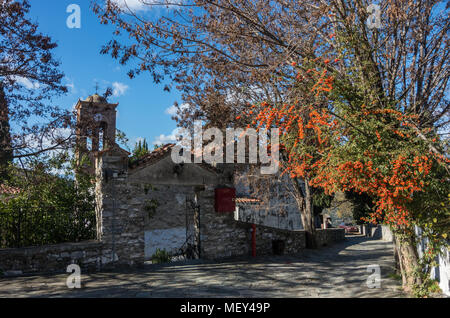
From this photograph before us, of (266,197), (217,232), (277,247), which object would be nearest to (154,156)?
(217,232)

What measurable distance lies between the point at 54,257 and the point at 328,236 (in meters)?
14.6

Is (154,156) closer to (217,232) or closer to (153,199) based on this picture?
(153,199)

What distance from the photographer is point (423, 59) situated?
27.1 feet

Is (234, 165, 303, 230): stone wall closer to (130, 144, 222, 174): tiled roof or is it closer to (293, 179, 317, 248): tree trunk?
(293, 179, 317, 248): tree trunk

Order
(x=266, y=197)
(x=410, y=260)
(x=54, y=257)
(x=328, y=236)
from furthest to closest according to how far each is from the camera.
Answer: (x=328, y=236) < (x=266, y=197) < (x=54, y=257) < (x=410, y=260)

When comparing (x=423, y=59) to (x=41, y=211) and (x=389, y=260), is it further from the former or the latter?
(x=41, y=211)

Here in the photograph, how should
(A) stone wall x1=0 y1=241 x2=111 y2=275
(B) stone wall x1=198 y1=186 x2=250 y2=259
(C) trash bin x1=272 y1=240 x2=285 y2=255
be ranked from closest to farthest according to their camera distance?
(A) stone wall x1=0 y1=241 x2=111 y2=275
(B) stone wall x1=198 y1=186 x2=250 y2=259
(C) trash bin x1=272 y1=240 x2=285 y2=255

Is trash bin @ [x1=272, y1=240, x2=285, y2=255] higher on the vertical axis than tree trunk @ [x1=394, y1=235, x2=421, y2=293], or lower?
lower

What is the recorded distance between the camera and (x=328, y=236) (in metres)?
18.9

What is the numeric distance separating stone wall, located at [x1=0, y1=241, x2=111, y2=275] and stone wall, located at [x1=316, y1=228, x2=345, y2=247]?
10.3 m

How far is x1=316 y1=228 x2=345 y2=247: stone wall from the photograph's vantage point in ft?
54.5

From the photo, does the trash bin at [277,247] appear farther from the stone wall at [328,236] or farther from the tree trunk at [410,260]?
the tree trunk at [410,260]

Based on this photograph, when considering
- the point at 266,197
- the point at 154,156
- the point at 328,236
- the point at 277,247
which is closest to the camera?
the point at 154,156

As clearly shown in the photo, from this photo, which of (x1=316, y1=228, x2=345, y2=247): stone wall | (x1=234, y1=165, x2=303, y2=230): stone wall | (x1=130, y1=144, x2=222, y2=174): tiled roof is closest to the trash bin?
(x1=234, y1=165, x2=303, y2=230): stone wall
